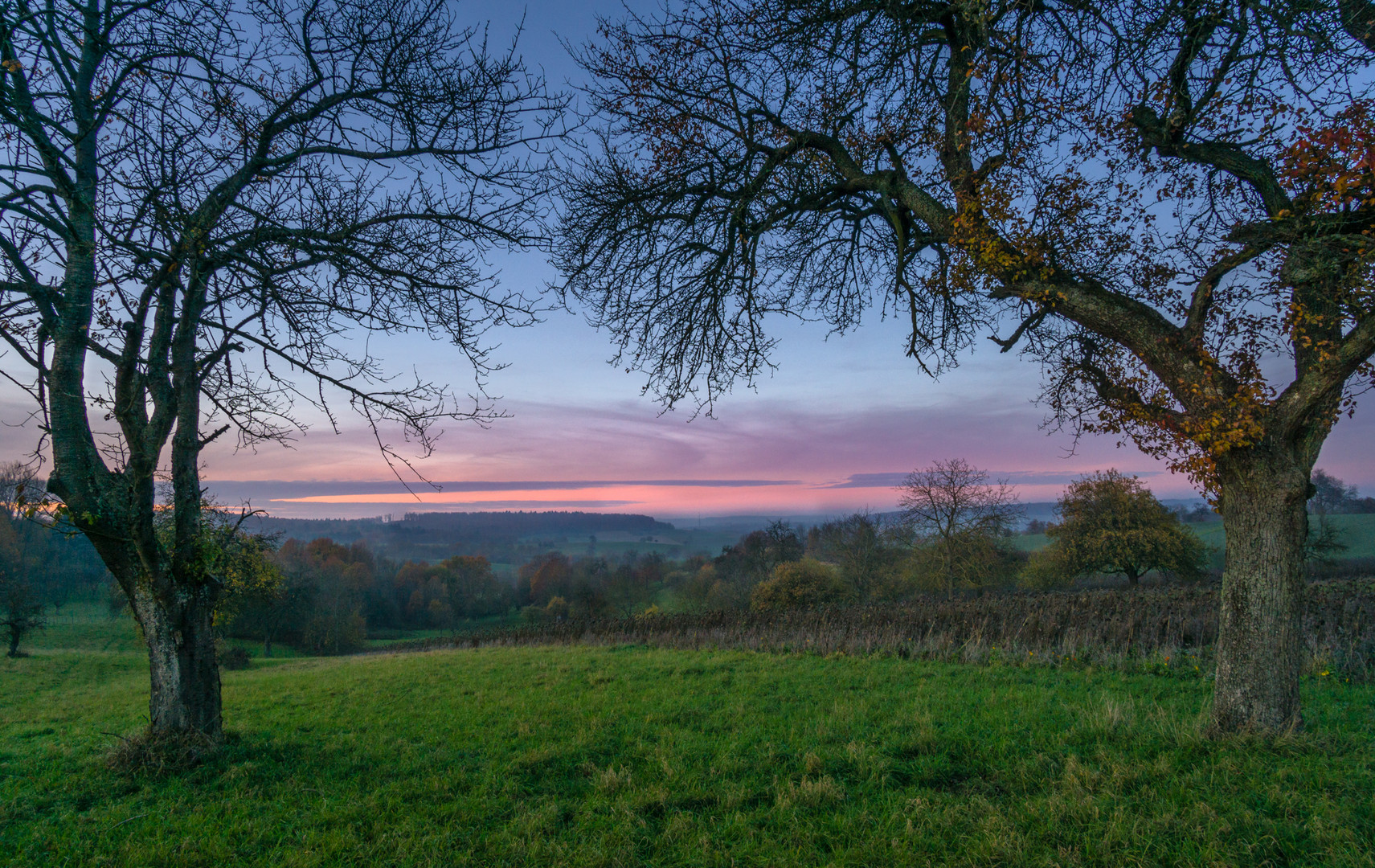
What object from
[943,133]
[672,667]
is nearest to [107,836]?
[672,667]

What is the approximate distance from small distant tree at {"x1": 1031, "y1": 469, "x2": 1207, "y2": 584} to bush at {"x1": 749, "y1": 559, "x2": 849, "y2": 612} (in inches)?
419

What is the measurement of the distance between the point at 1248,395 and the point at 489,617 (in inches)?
2843

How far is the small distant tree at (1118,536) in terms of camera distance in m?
25.4

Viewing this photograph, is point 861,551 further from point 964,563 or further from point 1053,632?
point 1053,632

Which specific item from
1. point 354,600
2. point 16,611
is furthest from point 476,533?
point 16,611

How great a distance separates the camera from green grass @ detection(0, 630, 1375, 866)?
3229mm

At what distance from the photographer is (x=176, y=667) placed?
5.14 m

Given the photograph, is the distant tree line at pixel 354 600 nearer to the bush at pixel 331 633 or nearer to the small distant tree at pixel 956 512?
the bush at pixel 331 633

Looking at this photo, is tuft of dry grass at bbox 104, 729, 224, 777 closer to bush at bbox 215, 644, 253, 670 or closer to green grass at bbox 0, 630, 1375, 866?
green grass at bbox 0, 630, 1375, 866

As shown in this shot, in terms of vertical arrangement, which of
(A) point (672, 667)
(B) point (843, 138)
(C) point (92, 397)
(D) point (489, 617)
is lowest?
(D) point (489, 617)

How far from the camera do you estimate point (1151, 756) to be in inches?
169

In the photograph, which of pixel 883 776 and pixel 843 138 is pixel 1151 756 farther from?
pixel 843 138

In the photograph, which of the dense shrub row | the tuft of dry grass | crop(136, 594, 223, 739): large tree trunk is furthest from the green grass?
the dense shrub row

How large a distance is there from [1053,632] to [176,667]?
12.9 meters
